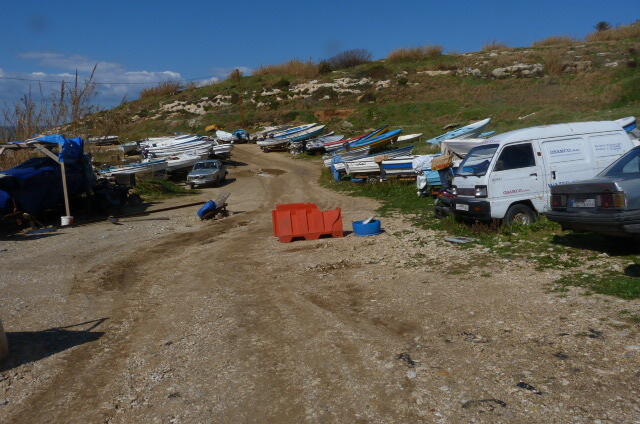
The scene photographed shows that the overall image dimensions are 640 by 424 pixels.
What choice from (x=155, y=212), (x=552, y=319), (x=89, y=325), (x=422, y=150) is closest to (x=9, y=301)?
(x=89, y=325)

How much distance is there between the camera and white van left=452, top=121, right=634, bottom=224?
1073cm

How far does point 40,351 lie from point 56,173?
1306 centimetres

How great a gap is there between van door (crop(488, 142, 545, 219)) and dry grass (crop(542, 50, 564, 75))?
44.3 meters

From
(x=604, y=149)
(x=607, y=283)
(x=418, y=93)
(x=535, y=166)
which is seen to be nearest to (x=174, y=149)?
(x=418, y=93)

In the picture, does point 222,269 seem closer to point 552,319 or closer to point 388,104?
point 552,319

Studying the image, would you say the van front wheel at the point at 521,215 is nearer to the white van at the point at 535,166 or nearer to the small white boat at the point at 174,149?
the white van at the point at 535,166

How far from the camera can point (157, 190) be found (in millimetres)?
25438

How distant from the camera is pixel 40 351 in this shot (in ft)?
19.9

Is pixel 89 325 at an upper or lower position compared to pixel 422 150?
lower

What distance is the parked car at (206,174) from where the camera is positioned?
1133 inches

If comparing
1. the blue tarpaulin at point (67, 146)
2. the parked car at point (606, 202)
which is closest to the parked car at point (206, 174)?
the blue tarpaulin at point (67, 146)

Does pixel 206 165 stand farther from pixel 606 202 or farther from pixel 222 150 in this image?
pixel 606 202

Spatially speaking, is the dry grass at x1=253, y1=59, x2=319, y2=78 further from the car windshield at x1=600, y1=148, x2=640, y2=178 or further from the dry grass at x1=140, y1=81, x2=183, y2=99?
the car windshield at x1=600, y1=148, x2=640, y2=178

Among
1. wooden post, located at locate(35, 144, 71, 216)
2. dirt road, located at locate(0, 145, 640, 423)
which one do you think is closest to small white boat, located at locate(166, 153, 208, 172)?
wooden post, located at locate(35, 144, 71, 216)
